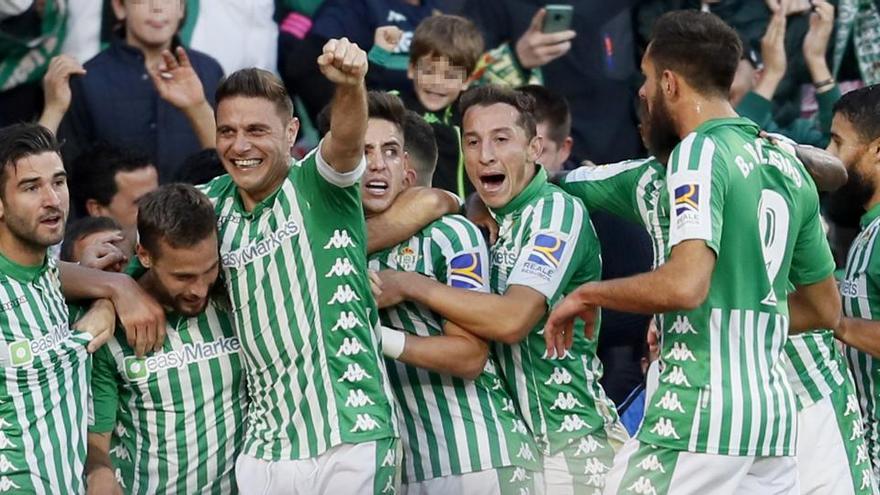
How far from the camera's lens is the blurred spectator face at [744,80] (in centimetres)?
1009

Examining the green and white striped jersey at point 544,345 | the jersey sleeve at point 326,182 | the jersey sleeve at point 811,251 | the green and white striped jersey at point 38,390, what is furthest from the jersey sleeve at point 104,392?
the jersey sleeve at point 811,251

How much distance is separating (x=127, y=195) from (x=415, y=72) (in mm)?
1606

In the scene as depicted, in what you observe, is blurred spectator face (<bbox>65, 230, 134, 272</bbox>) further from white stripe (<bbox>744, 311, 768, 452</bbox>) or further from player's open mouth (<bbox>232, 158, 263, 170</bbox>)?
white stripe (<bbox>744, 311, 768, 452</bbox>)

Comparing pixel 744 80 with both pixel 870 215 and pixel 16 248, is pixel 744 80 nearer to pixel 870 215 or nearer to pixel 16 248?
pixel 870 215

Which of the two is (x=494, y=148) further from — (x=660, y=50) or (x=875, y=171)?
(x=875, y=171)

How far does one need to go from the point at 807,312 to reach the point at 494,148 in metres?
1.38

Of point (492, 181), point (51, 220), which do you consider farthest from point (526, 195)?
point (51, 220)

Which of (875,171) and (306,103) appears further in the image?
(306,103)

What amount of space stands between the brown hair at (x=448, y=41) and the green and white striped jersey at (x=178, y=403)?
2694 millimetres

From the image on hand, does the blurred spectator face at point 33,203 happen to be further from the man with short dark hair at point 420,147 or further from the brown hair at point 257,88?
the man with short dark hair at point 420,147

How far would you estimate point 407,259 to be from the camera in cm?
677

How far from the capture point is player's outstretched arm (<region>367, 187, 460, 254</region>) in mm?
6730

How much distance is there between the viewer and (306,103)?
957 centimetres

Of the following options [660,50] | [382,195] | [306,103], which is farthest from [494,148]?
[306,103]
